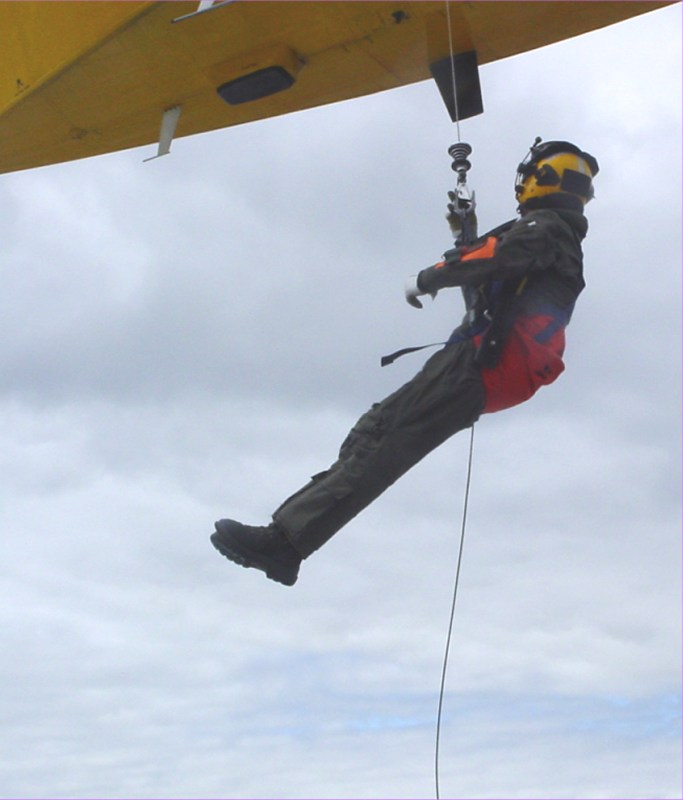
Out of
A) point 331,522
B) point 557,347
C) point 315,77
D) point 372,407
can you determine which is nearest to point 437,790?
point 331,522

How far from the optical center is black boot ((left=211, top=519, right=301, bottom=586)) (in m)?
5.34

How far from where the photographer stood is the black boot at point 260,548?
5.34m

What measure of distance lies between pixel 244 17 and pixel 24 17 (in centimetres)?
167

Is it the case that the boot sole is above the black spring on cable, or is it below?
below

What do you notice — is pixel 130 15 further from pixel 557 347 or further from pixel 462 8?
pixel 557 347

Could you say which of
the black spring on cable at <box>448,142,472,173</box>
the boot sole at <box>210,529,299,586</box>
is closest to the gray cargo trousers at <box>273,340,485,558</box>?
the boot sole at <box>210,529,299,586</box>

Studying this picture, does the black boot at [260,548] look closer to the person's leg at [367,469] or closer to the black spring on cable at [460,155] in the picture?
the person's leg at [367,469]

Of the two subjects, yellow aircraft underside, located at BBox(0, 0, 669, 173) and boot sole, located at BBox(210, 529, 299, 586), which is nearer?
boot sole, located at BBox(210, 529, 299, 586)

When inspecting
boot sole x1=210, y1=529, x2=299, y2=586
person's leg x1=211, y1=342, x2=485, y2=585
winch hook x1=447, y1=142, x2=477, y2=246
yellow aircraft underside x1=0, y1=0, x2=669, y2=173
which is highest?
yellow aircraft underside x1=0, y1=0, x2=669, y2=173

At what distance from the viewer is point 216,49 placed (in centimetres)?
610

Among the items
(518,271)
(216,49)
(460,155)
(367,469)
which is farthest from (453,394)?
(216,49)

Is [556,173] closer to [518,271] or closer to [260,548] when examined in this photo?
[518,271]

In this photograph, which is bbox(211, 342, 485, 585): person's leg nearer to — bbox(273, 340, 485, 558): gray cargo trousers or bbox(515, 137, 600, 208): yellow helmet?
bbox(273, 340, 485, 558): gray cargo trousers

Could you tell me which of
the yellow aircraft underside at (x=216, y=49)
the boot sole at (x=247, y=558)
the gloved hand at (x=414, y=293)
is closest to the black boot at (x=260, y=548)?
the boot sole at (x=247, y=558)
